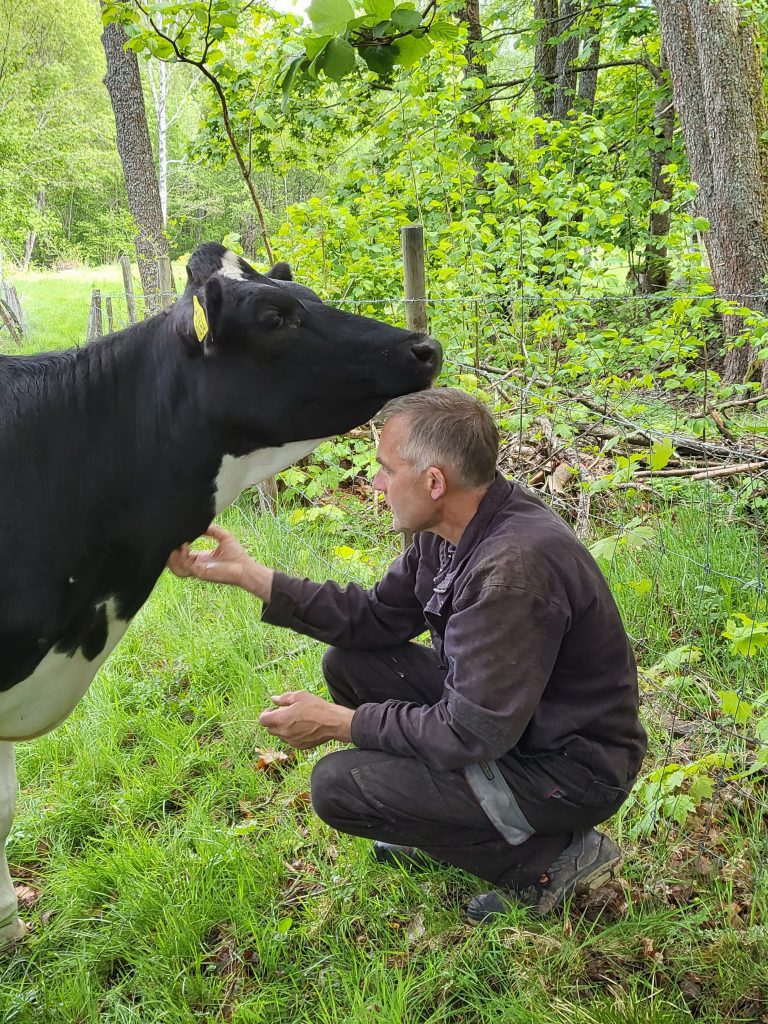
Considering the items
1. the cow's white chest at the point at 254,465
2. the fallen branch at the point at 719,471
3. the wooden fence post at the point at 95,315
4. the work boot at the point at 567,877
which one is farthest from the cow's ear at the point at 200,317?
the wooden fence post at the point at 95,315

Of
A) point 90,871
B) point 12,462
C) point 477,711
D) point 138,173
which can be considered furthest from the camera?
point 138,173

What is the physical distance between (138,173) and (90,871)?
7.43m

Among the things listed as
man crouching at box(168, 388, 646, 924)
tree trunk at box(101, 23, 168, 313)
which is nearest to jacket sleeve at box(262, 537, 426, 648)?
man crouching at box(168, 388, 646, 924)

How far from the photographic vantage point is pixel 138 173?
823 cm

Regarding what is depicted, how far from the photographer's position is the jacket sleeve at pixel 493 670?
192 centimetres

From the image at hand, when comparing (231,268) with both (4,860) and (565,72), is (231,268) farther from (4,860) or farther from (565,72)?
(565,72)

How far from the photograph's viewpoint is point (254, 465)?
222 cm

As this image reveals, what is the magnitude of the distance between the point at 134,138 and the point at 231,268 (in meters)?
7.28

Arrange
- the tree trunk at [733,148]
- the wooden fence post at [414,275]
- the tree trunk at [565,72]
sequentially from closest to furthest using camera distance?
the wooden fence post at [414,275] < the tree trunk at [733,148] < the tree trunk at [565,72]

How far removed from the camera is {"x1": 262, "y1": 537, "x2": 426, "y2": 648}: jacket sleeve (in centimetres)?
256

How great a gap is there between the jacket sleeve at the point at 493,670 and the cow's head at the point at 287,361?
1.97 feet

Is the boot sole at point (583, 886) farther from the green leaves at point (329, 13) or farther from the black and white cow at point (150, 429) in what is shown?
the green leaves at point (329, 13)

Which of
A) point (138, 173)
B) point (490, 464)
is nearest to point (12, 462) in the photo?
point (490, 464)

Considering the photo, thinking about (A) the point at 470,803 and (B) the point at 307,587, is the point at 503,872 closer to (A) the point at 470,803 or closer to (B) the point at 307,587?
(A) the point at 470,803
